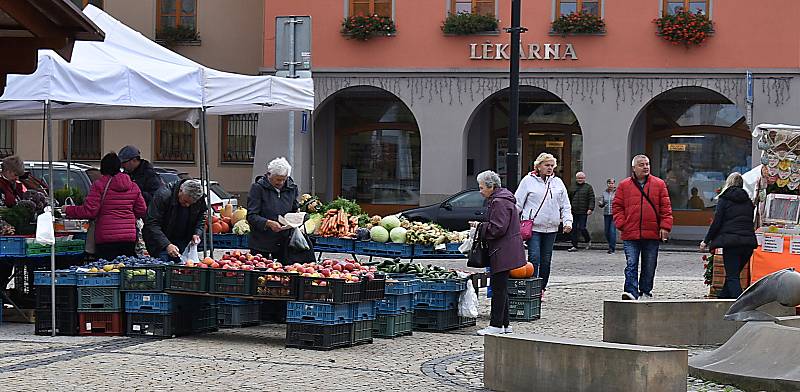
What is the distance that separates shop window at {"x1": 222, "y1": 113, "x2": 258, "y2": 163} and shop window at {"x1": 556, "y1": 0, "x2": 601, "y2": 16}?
29.0ft

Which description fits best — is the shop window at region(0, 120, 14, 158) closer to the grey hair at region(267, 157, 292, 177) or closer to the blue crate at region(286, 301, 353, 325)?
the grey hair at region(267, 157, 292, 177)

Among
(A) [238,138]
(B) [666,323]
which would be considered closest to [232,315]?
(B) [666,323]

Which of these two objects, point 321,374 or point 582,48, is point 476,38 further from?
point 321,374

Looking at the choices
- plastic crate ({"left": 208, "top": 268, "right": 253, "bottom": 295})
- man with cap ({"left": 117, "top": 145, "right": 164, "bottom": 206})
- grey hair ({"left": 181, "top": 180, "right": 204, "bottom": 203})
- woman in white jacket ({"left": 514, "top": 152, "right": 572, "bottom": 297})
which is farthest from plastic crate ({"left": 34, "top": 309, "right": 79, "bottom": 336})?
woman in white jacket ({"left": 514, "top": 152, "right": 572, "bottom": 297})

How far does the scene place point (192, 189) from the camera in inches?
533

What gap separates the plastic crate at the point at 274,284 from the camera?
11.9 metres

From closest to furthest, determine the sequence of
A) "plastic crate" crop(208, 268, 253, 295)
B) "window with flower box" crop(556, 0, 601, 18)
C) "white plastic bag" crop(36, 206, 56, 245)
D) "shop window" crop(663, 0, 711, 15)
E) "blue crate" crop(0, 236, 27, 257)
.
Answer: "plastic crate" crop(208, 268, 253, 295), "white plastic bag" crop(36, 206, 56, 245), "blue crate" crop(0, 236, 27, 257), "shop window" crop(663, 0, 711, 15), "window with flower box" crop(556, 0, 601, 18)

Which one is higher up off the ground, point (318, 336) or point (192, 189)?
point (192, 189)

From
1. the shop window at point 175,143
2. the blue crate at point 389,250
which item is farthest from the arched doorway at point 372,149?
the blue crate at point 389,250

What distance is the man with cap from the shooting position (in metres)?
15.1

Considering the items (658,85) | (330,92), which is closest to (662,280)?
(658,85)

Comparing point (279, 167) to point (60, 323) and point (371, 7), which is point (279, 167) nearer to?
point (60, 323)

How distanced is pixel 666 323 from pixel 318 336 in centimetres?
330

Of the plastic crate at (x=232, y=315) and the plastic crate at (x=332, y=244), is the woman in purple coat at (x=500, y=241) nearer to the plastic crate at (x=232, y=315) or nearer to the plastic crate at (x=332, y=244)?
the plastic crate at (x=232, y=315)
